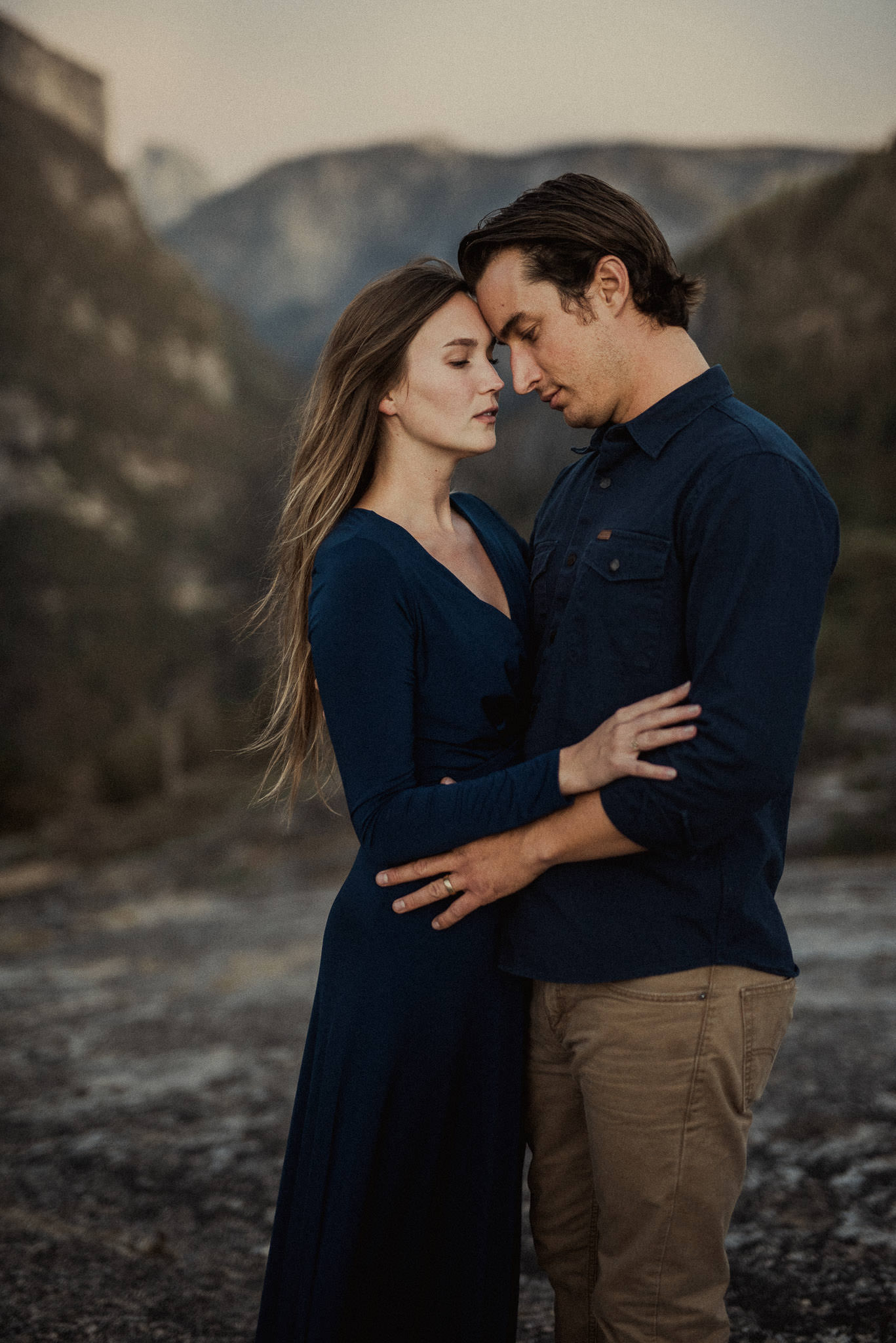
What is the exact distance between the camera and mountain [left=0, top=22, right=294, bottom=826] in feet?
114

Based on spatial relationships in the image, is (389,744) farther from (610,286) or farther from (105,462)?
(105,462)

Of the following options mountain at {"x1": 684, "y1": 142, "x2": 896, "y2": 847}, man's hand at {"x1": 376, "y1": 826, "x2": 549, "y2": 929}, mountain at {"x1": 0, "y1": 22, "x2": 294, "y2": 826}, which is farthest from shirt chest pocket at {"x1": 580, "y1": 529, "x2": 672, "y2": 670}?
mountain at {"x1": 0, "y1": 22, "x2": 294, "y2": 826}

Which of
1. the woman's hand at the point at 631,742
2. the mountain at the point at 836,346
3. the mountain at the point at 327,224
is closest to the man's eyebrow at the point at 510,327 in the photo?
the woman's hand at the point at 631,742

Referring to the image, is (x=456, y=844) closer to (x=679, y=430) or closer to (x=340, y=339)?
(x=679, y=430)

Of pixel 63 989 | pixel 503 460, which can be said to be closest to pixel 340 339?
pixel 63 989

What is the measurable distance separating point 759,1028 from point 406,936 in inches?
25.4

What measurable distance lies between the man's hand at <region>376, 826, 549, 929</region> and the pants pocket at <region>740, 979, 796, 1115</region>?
415 millimetres

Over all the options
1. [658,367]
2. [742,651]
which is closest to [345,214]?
[658,367]

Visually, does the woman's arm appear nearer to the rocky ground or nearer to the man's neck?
the man's neck

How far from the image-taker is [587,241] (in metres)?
1.98

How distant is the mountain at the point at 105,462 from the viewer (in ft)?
114

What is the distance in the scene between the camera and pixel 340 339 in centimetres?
229

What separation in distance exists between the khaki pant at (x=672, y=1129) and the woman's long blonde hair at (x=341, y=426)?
2.99ft

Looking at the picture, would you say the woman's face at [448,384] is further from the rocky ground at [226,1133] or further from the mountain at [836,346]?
the mountain at [836,346]
